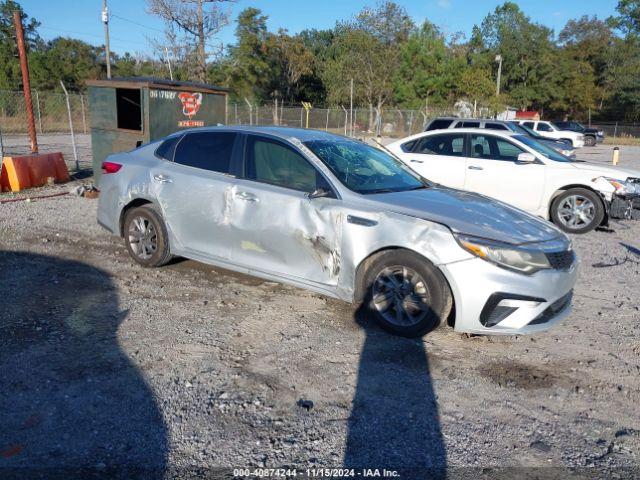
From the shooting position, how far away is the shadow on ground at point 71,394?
304cm

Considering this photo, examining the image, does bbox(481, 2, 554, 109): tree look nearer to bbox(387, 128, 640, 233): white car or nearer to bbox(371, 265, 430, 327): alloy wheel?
bbox(387, 128, 640, 233): white car

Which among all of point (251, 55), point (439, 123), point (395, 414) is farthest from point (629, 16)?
point (395, 414)

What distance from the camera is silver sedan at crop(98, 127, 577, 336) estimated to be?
4.39 metres

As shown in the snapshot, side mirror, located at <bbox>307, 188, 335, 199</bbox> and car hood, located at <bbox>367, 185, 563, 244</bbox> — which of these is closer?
car hood, located at <bbox>367, 185, 563, 244</bbox>

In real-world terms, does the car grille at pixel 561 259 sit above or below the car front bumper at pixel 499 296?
above

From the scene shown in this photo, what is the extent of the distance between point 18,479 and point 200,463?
88 centimetres

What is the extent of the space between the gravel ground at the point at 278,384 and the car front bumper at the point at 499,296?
0.28 metres

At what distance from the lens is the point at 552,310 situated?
4543 mm

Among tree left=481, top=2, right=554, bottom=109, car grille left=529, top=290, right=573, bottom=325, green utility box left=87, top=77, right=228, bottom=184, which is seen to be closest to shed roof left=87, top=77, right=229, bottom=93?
green utility box left=87, top=77, right=228, bottom=184

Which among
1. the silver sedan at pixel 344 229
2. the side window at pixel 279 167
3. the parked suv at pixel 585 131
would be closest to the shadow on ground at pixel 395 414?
the silver sedan at pixel 344 229

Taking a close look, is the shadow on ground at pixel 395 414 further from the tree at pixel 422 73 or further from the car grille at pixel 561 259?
the tree at pixel 422 73

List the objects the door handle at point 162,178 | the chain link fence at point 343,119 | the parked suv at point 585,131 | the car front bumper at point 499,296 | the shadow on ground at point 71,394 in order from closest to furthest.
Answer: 1. the shadow on ground at point 71,394
2. the car front bumper at point 499,296
3. the door handle at point 162,178
4. the chain link fence at point 343,119
5. the parked suv at point 585,131

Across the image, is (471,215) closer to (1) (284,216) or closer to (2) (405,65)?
(1) (284,216)

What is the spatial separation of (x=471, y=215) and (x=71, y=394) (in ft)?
10.6
